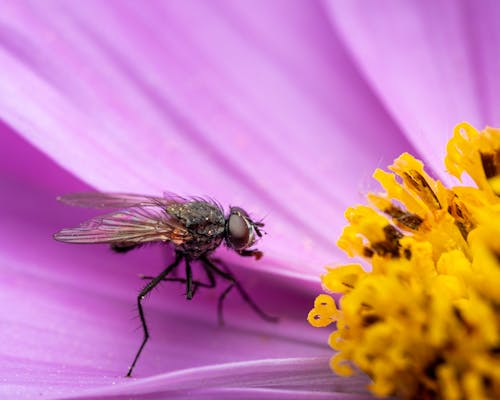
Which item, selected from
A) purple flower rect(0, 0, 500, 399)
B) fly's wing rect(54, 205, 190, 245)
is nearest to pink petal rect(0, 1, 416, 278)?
purple flower rect(0, 0, 500, 399)

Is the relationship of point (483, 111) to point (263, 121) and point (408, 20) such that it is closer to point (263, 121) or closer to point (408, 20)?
point (408, 20)

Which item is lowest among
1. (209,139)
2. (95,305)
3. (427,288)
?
(95,305)

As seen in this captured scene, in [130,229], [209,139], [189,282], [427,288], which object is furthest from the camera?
[209,139]

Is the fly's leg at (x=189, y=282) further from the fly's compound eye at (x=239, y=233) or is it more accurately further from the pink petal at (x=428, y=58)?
the pink petal at (x=428, y=58)

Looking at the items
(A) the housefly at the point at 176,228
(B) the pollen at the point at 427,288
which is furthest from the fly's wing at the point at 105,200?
(B) the pollen at the point at 427,288

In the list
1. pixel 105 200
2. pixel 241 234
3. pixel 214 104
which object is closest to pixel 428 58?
pixel 214 104

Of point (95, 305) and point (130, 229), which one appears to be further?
point (95, 305)

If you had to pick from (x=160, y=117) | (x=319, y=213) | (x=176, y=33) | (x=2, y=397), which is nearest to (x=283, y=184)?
(x=319, y=213)

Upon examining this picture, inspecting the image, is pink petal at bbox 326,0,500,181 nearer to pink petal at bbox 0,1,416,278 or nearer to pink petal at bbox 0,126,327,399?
pink petal at bbox 0,1,416,278

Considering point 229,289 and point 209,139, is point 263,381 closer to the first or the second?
point 229,289
